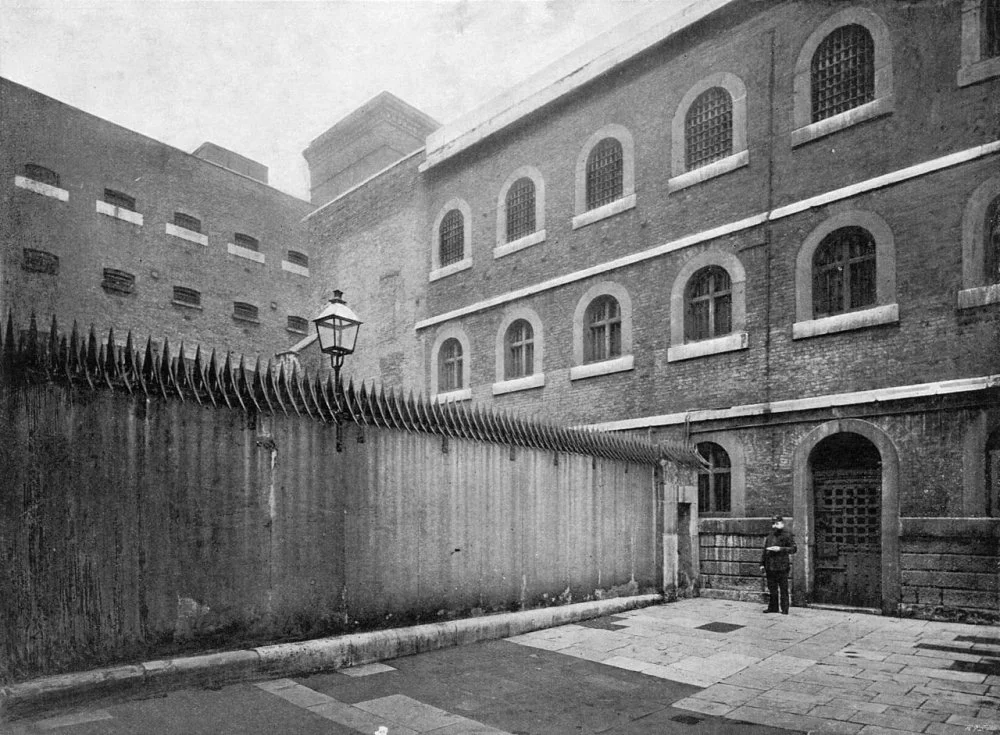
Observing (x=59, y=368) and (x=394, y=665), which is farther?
(x=394, y=665)

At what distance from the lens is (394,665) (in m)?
6.18

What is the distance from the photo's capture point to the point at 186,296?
22.1m

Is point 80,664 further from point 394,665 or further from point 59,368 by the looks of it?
point 394,665

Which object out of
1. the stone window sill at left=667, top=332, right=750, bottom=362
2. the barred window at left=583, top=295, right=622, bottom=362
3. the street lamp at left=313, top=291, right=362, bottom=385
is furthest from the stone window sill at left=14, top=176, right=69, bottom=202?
the stone window sill at left=667, top=332, right=750, bottom=362

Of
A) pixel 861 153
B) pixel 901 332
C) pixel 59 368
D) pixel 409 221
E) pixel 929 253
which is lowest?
pixel 59 368

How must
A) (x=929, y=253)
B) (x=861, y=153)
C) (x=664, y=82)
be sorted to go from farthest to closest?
(x=664, y=82), (x=861, y=153), (x=929, y=253)

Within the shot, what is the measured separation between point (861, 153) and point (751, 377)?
4.16m

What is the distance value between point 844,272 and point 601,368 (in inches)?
199

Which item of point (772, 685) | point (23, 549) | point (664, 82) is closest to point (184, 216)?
point (664, 82)

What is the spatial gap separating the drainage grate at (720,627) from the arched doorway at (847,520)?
3.30m

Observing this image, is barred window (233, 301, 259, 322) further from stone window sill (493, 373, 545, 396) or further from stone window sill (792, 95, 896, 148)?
stone window sill (792, 95, 896, 148)

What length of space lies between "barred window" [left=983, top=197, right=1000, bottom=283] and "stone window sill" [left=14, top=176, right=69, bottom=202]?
21.6 meters

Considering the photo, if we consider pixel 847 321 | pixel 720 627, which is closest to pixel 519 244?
pixel 847 321

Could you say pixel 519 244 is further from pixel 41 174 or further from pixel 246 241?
pixel 41 174
